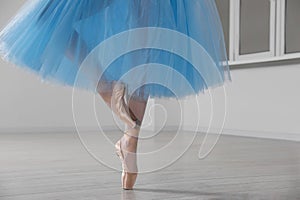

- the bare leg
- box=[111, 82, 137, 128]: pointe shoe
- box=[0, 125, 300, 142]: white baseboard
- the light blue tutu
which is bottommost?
box=[0, 125, 300, 142]: white baseboard

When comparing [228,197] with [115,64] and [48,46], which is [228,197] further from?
[48,46]

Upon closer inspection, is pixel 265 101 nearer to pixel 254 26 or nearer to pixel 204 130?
pixel 254 26

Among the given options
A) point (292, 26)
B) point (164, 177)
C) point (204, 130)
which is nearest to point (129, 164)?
point (164, 177)

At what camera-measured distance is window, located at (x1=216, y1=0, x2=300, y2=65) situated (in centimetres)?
375

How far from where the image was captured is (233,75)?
4391mm

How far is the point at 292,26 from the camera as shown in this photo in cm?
373

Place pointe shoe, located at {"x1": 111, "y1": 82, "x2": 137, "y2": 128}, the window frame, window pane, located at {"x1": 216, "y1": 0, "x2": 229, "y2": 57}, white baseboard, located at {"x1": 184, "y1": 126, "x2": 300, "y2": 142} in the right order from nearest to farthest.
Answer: pointe shoe, located at {"x1": 111, "y1": 82, "x2": 137, "y2": 128} → white baseboard, located at {"x1": 184, "y1": 126, "x2": 300, "y2": 142} → the window frame → window pane, located at {"x1": 216, "y1": 0, "x2": 229, "y2": 57}

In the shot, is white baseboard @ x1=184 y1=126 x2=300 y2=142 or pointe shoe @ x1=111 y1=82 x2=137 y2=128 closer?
pointe shoe @ x1=111 y1=82 x2=137 y2=128

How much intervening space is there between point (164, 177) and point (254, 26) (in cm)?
276

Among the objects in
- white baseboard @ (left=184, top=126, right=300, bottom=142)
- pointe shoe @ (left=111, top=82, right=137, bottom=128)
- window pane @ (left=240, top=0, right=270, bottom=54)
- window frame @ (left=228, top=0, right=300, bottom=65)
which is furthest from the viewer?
window pane @ (left=240, top=0, right=270, bottom=54)

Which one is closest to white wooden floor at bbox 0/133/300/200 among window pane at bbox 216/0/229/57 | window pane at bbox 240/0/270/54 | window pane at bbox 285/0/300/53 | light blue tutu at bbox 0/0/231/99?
light blue tutu at bbox 0/0/231/99

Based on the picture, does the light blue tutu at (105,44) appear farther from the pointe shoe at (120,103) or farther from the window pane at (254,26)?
the window pane at (254,26)

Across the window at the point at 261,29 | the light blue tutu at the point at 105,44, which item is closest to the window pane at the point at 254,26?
the window at the point at 261,29

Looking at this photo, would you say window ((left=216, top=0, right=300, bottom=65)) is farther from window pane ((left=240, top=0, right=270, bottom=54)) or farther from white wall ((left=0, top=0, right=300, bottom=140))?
white wall ((left=0, top=0, right=300, bottom=140))
